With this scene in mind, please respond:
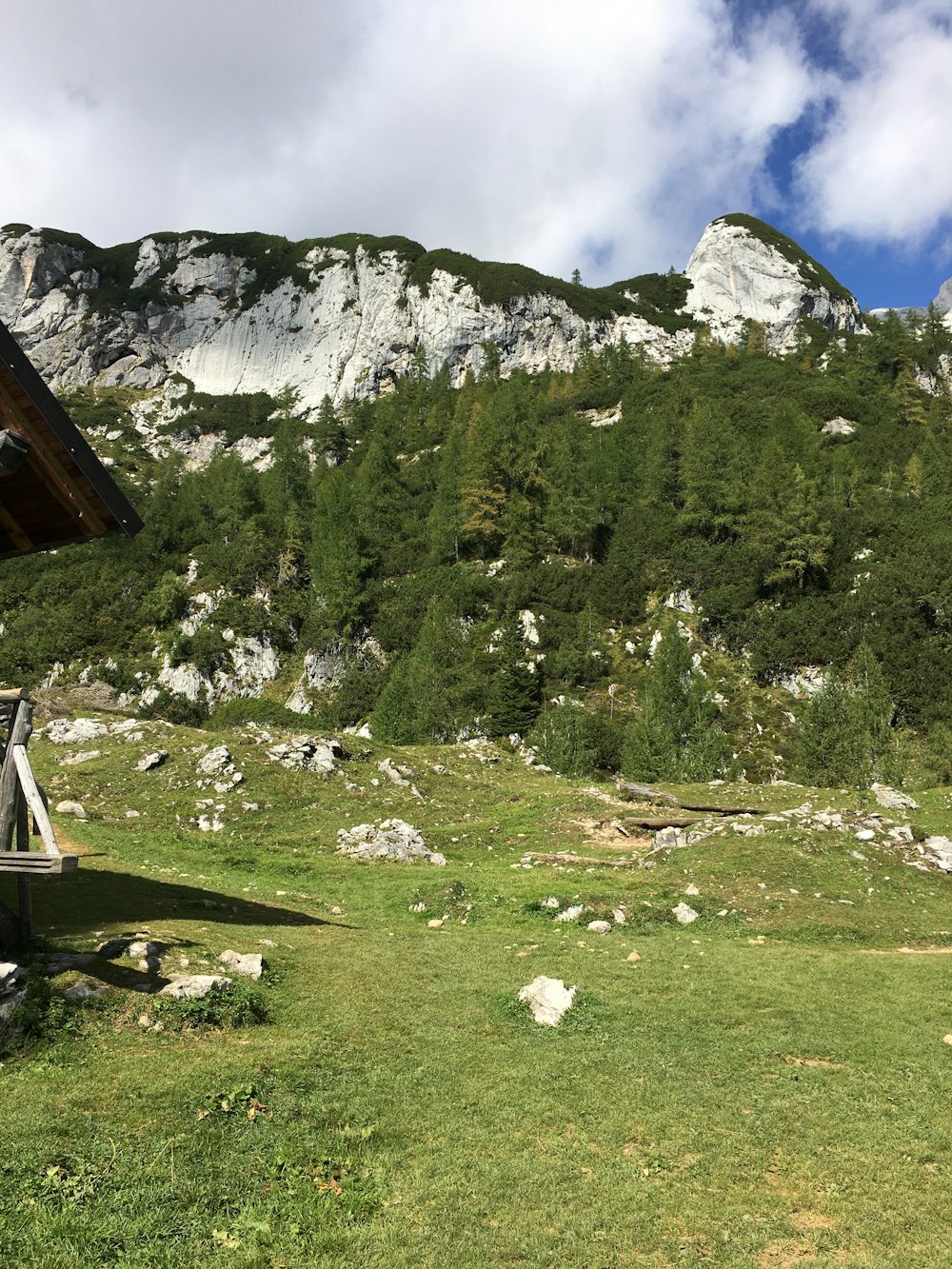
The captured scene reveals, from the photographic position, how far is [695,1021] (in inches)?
409

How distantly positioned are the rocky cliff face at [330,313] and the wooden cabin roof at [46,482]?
140 meters

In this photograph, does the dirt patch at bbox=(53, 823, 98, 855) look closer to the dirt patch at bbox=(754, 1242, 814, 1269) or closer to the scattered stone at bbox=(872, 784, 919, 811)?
the dirt patch at bbox=(754, 1242, 814, 1269)

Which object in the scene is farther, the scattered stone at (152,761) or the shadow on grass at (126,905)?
the scattered stone at (152,761)

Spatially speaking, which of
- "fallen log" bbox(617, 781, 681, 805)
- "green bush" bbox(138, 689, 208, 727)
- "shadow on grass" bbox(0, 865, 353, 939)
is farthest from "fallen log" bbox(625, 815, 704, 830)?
"green bush" bbox(138, 689, 208, 727)

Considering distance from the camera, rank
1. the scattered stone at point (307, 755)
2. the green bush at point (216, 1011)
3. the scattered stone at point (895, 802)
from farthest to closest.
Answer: the scattered stone at point (307, 755) → the scattered stone at point (895, 802) → the green bush at point (216, 1011)

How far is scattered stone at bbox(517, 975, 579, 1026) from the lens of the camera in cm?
994

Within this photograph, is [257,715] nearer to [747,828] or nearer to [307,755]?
[307,755]

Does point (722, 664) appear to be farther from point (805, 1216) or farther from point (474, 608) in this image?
point (805, 1216)

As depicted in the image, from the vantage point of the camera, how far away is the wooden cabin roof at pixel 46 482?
28.4 feet

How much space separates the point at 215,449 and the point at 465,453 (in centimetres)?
5864

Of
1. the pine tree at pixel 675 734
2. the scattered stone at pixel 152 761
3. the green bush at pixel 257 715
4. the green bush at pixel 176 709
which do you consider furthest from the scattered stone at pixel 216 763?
the green bush at pixel 176 709

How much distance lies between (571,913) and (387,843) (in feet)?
27.7

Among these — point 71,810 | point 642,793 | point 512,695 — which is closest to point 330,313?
point 512,695

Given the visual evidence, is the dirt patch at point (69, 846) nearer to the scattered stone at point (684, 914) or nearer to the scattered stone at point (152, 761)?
the scattered stone at point (152, 761)
